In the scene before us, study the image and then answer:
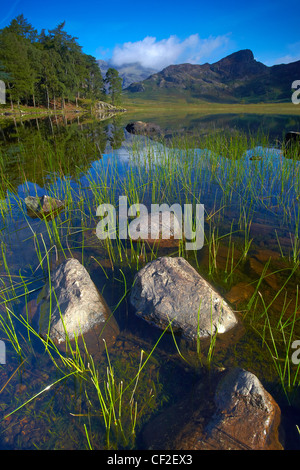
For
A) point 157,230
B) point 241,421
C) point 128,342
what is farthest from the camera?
point 157,230

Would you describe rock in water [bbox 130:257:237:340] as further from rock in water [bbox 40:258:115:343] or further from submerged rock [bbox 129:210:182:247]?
submerged rock [bbox 129:210:182:247]

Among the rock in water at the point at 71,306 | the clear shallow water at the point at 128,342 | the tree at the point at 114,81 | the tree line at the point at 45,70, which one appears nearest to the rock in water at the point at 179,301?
the clear shallow water at the point at 128,342

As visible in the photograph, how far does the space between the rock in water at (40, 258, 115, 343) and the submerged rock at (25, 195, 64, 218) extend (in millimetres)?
2654

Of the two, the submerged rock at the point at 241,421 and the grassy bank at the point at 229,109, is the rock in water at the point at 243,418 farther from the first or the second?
the grassy bank at the point at 229,109

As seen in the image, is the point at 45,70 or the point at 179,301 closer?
the point at 179,301

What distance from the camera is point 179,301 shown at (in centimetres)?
278

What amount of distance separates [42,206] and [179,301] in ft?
13.3

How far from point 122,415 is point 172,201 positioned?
15.3ft

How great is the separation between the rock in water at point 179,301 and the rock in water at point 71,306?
1.62 ft

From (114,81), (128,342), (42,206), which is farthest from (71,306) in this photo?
(114,81)

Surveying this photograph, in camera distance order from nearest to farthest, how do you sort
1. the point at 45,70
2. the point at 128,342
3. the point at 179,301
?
the point at 128,342 < the point at 179,301 < the point at 45,70

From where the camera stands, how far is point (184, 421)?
1.92 meters

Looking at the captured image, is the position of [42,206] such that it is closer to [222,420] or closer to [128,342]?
[128,342]
